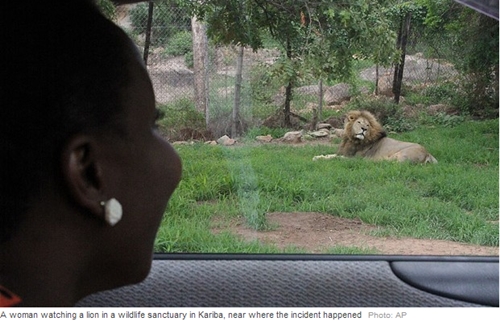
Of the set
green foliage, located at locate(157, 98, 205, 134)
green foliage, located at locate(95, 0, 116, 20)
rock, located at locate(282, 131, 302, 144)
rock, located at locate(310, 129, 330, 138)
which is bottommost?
rock, located at locate(310, 129, 330, 138)

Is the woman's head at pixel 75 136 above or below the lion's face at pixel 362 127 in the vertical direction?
above

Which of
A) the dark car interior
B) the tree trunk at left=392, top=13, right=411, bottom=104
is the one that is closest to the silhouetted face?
the dark car interior

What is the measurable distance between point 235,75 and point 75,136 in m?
3.04

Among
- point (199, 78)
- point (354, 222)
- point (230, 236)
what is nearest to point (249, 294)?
point (230, 236)

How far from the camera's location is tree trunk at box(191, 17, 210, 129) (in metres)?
3.10

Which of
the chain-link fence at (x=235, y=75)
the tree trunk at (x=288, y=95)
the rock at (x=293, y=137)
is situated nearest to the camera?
the chain-link fence at (x=235, y=75)

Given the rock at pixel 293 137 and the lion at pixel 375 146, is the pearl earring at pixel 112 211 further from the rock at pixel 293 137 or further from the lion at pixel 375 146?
the lion at pixel 375 146

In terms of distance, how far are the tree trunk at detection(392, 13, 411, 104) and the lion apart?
1.04 feet

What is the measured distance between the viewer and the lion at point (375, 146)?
15.4ft

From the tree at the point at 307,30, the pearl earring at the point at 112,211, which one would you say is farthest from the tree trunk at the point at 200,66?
the pearl earring at the point at 112,211

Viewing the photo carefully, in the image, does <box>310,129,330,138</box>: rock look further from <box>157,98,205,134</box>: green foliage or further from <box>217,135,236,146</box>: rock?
<box>157,98,205,134</box>: green foliage

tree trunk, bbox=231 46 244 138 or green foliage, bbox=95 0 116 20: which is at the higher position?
green foliage, bbox=95 0 116 20

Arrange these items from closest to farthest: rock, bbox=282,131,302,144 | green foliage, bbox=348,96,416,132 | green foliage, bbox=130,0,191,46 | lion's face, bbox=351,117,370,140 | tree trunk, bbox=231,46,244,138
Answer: green foliage, bbox=130,0,191,46 → tree trunk, bbox=231,46,244,138 → rock, bbox=282,131,302,144 → lion's face, bbox=351,117,370,140 → green foliage, bbox=348,96,416,132
